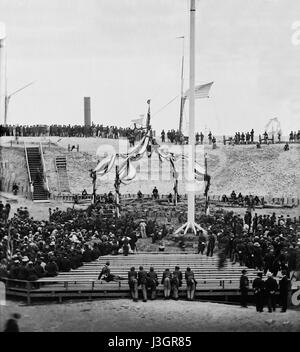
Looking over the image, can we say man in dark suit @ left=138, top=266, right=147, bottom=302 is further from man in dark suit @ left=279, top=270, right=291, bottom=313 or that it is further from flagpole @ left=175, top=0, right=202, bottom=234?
flagpole @ left=175, top=0, right=202, bottom=234

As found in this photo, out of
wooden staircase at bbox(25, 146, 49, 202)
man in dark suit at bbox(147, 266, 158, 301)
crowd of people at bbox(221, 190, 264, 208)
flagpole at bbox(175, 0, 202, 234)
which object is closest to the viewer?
man in dark suit at bbox(147, 266, 158, 301)

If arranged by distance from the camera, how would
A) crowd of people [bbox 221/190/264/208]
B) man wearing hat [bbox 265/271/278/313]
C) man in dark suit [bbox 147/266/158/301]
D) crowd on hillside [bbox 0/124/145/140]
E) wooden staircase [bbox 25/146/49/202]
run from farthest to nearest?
crowd on hillside [bbox 0/124/145/140]
wooden staircase [bbox 25/146/49/202]
crowd of people [bbox 221/190/264/208]
man in dark suit [bbox 147/266/158/301]
man wearing hat [bbox 265/271/278/313]

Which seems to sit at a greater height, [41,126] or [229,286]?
[41,126]

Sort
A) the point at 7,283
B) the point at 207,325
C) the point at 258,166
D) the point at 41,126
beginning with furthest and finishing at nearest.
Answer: the point at 41,126
the point at 258,166
the point at 7,283
the point at 207,325

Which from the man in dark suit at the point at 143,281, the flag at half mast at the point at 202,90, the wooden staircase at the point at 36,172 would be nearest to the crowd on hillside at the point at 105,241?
the man in dark suit at the point at 143,281

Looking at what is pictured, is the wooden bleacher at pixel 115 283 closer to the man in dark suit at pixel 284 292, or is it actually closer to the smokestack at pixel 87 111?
the man in dark suit at pixel 284 292

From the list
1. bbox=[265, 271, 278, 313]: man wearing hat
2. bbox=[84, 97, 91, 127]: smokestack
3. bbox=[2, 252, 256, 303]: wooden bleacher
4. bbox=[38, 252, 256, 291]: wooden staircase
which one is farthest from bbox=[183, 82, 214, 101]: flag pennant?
bbox=[84, 97, 91, 127]: smokestack

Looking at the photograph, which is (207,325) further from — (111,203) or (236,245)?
(111,203)
